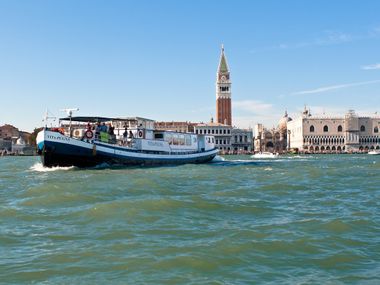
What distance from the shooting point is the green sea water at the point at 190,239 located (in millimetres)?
8344

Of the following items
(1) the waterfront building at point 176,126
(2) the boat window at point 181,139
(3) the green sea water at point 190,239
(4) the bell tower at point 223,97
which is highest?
(4) the bell tower at point 223,97

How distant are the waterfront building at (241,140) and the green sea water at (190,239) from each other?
122 metres

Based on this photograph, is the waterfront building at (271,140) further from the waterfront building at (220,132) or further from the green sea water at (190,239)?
the green sea water at (190,239)

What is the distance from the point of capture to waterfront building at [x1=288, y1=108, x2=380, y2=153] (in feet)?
445

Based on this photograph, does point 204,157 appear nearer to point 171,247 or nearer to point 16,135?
point 171,247

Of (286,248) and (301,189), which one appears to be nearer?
(286,248)

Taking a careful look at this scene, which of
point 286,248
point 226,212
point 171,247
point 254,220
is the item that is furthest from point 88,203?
point 286,248

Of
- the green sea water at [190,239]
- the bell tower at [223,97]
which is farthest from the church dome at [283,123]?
the green sea water at [190,239]

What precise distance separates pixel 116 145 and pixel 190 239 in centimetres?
2800

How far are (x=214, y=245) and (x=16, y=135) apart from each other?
6522 inches

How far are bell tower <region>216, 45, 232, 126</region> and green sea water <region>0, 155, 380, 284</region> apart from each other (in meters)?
130

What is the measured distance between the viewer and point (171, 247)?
10008 millimetres

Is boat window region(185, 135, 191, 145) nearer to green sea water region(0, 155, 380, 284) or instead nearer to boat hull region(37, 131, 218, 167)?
boat hull region(37, 131, 218, 167)

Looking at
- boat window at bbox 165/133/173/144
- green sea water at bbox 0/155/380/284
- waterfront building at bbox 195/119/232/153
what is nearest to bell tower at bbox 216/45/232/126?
waterfront building at bbox 195/119/232/153
